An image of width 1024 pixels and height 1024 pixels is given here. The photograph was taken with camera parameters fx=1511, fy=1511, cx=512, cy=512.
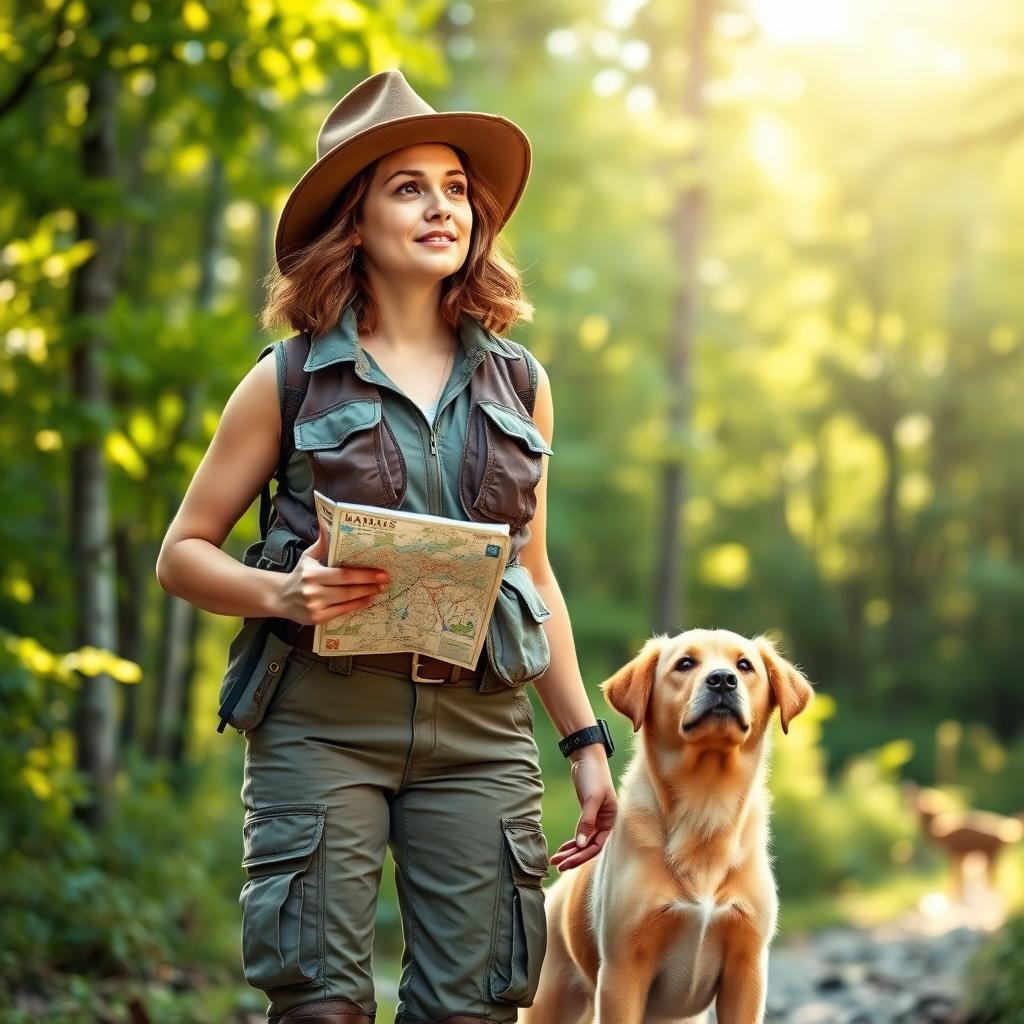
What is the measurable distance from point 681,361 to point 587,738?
50.2 feet

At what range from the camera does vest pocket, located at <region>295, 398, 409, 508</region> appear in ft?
10.5

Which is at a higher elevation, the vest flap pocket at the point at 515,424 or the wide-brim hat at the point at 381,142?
the wide-brim hat at the point at 381,142

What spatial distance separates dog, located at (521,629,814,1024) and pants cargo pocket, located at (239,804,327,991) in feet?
3.04

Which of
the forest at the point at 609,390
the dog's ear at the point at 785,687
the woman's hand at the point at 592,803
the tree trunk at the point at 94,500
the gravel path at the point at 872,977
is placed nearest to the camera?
the woman's hand at the point at 592,803

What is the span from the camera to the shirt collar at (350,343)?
3318 mm

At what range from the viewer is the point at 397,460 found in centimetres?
329

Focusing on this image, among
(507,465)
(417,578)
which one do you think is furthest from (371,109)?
(417,578)

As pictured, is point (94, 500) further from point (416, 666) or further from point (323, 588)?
point (323, 588)

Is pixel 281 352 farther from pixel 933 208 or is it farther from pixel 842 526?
pixel 842 526

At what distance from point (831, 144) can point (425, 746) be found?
851 inches

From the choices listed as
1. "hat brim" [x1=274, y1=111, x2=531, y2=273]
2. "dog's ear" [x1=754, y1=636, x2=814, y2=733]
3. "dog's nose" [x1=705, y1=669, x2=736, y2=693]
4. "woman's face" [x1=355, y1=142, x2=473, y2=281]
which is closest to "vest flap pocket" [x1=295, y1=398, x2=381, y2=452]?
"woman's face" [x1=355, y1=142, x2=473, y2=281]

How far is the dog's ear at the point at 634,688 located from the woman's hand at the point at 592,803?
9.4 inches

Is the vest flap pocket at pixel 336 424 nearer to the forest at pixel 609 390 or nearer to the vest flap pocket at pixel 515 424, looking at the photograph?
the vest flap pocket at pixel 515 424

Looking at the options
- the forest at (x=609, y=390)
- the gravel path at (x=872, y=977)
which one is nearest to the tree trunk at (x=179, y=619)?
the forest at (x=609, y=390)
